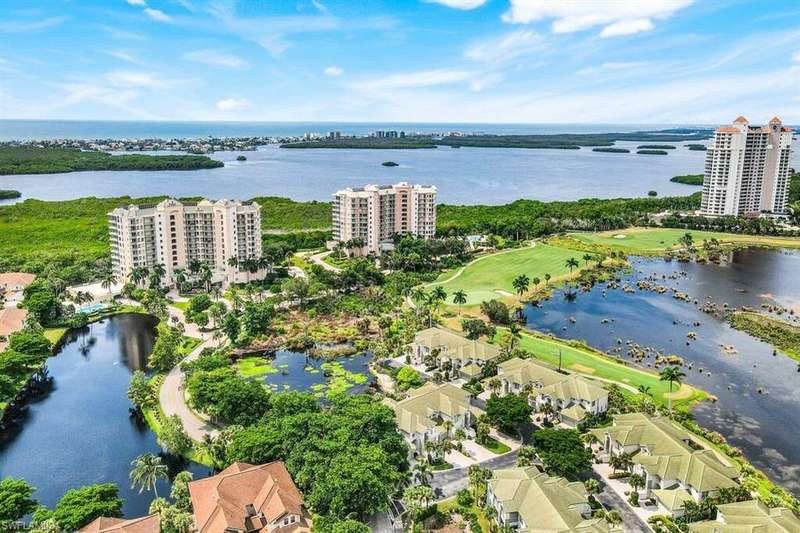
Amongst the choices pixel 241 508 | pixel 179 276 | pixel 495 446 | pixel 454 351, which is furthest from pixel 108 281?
pixel 495 446

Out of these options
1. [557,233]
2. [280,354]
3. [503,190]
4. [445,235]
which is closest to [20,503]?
[280,354]

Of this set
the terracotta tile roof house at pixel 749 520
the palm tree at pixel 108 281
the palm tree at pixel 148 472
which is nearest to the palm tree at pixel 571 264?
the terracotta tile roof house at pixel 749 520

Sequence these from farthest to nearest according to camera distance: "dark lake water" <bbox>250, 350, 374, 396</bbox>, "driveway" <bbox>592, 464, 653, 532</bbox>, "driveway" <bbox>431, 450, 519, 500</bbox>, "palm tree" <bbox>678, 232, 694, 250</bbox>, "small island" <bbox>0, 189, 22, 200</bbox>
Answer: "small island" <bbox>0, 189, 22, 200</bbox>, "palm tree" <bbox>678, 232, 694, 250</bbox>, "dark lake water" <bbox>250, 350, 374, 396</bbox>, "driveway" <bbox>431, 450, 519, 500</bbox>, "driveway" <bbox>592, 464, 653, 532</bbox>

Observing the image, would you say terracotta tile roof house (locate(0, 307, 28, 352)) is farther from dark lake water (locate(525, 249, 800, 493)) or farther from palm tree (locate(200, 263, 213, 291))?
dark lake water (locate(525, 249, 800, 493))

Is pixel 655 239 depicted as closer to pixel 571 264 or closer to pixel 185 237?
pixel 571 264

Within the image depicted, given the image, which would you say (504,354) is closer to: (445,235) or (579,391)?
(579,391)

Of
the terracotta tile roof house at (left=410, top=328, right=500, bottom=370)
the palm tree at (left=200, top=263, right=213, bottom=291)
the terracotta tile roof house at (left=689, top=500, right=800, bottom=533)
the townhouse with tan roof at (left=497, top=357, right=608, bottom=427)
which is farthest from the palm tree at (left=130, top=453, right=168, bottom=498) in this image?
the palm tree at (left=200, top=263, right=213, bottom=291)
